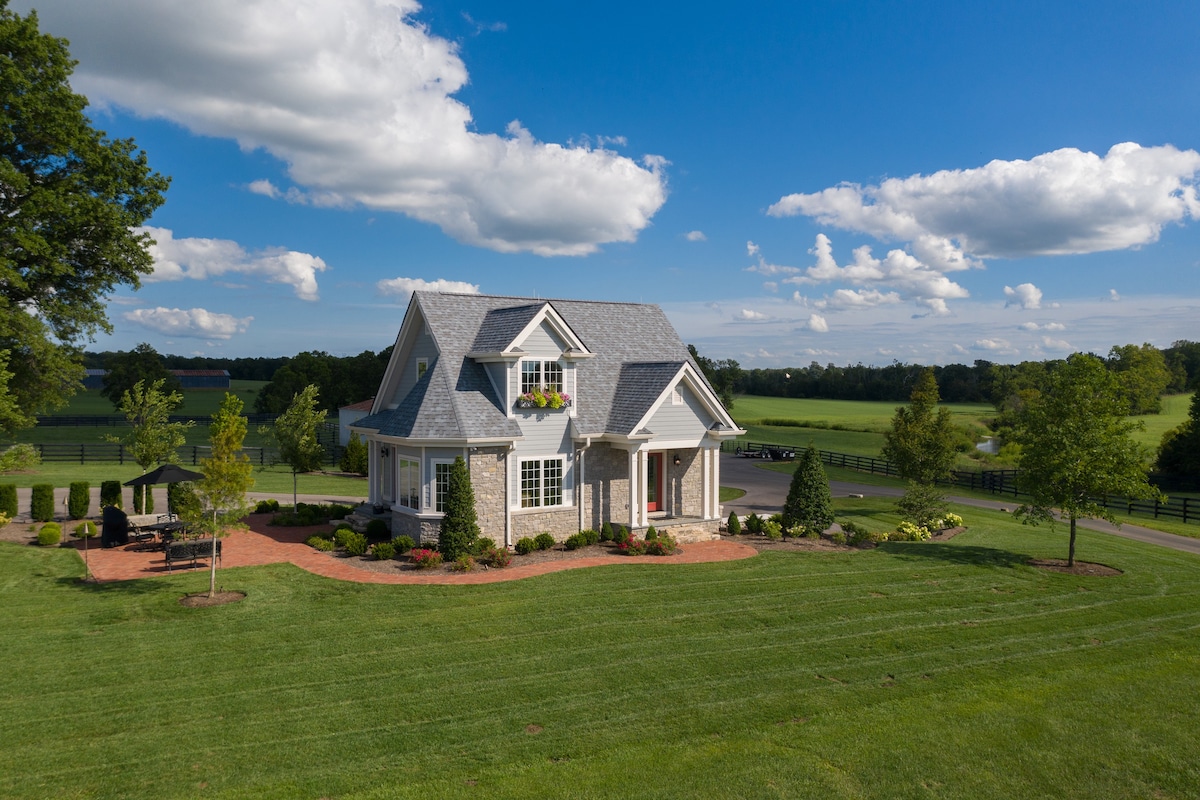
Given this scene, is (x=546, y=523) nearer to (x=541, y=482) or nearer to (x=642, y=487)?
(x=541, y=482)

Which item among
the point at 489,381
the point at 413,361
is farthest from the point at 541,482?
the point at 413,361

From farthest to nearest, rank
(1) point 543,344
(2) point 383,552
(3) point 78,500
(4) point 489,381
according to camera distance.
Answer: (3) point 78,500, (4) point 489,381, (1) point 543,344, (2) point 383,552

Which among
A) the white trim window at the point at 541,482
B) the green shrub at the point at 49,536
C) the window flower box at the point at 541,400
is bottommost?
the green shrub at the point at 49,536

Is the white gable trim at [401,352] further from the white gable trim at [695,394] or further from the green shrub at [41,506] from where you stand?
the green shrub at [41,506]

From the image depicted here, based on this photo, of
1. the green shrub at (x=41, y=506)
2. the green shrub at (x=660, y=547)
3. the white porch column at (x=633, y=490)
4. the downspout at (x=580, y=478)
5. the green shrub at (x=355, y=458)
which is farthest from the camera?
the green shrub at (x=355, y=458)

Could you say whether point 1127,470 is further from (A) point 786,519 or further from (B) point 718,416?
(B) point 718,416

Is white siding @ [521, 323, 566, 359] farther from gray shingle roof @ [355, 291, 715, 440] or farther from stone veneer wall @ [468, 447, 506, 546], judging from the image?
stone veneer wall @ [468, 447, 506, 546]

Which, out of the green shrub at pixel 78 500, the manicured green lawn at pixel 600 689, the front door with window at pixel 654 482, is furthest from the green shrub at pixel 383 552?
the green shrub at pixel 78 500
